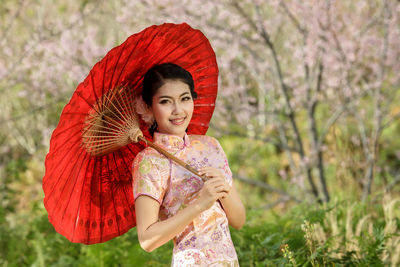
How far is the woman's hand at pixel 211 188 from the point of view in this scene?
→ 167 cm

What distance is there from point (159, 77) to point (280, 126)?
3.84 metres

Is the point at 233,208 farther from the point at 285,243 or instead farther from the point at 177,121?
the point at 285,243

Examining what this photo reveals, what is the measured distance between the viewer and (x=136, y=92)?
2.02 metres

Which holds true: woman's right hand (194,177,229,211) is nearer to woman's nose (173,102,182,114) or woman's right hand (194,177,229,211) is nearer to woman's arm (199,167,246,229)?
woman's arm (199,167,246,229)

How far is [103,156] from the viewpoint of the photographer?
2043 millimetres

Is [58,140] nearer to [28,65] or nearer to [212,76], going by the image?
[212,76]

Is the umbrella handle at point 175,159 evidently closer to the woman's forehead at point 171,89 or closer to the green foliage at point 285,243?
the woman's forehead at point 171,89

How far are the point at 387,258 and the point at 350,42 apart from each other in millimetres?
3108

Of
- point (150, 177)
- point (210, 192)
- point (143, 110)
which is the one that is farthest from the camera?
point (143, 110)

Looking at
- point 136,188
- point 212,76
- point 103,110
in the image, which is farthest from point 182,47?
point 136,188

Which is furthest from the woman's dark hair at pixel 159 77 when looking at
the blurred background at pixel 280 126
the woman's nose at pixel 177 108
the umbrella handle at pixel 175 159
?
the blurred background at pixel 280 126

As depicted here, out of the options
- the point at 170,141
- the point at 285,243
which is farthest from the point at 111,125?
the point at 285,243

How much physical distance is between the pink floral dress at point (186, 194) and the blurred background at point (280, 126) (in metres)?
0.37

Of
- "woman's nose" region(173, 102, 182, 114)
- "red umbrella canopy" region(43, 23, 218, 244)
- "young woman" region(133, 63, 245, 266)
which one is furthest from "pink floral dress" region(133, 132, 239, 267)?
"red umbrella canopy" region(43, 23, 218, 244)
